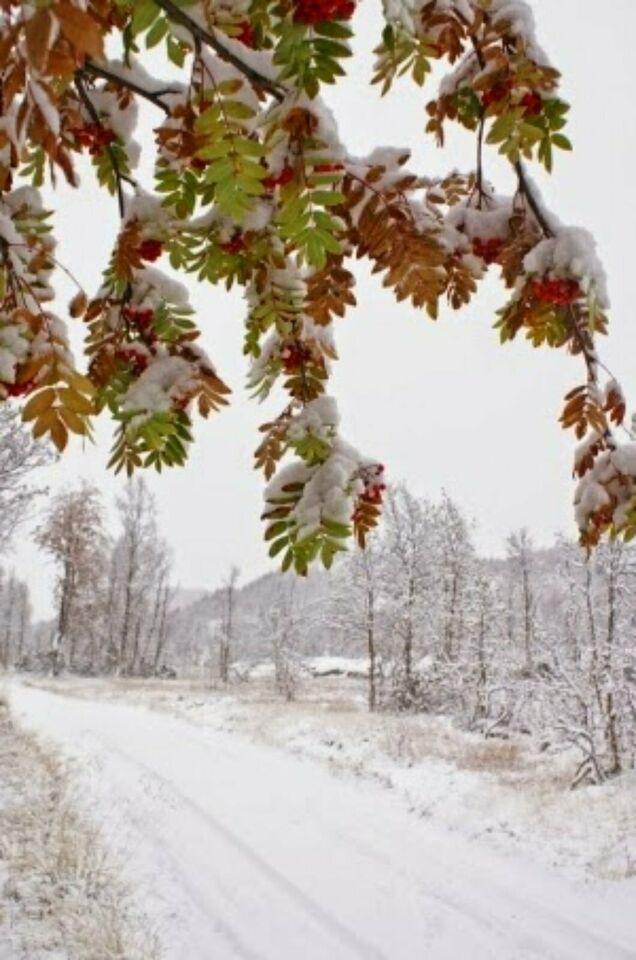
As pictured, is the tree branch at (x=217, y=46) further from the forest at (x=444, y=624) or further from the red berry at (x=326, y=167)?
the forest at (x=444, y=624)

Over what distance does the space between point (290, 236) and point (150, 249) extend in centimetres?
56

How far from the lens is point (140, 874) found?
6.95m

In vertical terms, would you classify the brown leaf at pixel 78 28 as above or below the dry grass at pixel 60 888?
above

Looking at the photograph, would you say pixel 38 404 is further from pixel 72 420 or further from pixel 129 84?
pixel 129 84

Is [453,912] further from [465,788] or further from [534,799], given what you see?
[465,788]

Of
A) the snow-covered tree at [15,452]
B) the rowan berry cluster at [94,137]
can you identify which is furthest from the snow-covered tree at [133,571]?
the rowan berry cluster at [94,137]

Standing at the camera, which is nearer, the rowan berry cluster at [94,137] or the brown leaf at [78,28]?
the brown leaf at [78,28]

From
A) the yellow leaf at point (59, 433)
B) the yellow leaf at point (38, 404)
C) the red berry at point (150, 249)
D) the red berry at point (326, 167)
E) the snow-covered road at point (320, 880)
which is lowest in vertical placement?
the snow-covered road at point (320, 880)

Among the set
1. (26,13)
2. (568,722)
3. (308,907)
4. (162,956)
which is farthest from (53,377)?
(568,722)

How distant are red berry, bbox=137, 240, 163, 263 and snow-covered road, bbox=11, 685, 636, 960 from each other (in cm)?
563

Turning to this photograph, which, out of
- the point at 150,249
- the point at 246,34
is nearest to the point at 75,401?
the point at 150,249

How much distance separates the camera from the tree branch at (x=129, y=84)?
1.55 m

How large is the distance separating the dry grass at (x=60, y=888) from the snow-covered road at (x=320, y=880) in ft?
1.20

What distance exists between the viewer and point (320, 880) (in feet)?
23.6
